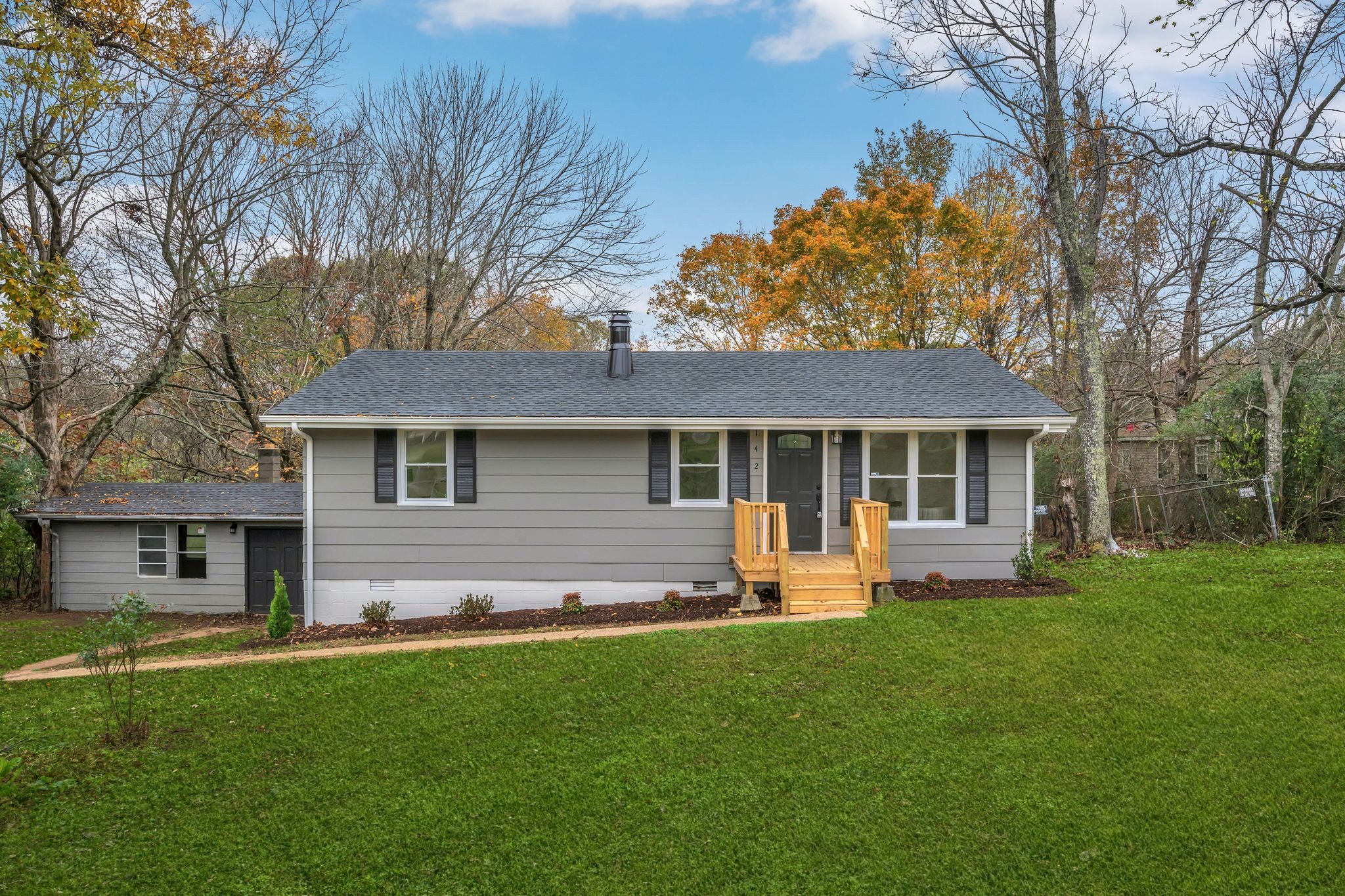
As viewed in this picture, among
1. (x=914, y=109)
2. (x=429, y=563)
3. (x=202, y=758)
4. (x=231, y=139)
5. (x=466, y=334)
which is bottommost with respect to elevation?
(x=202, y=758)

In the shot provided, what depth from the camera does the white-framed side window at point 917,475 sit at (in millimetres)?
10148

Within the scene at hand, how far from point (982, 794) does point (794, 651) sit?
256 cm

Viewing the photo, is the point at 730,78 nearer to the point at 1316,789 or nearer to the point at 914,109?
the point at 914,109

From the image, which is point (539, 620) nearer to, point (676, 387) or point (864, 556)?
point (676, 387)

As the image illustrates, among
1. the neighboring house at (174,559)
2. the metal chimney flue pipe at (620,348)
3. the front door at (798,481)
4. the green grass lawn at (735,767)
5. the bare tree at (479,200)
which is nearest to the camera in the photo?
the green grass lawn at (735,767)

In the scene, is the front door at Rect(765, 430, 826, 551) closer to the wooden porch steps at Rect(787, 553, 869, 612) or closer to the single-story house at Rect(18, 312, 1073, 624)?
the single-story house at Rect(18, 312, 1073, 624)

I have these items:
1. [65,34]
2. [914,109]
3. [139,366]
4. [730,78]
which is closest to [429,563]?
[65,34]

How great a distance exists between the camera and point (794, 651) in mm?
7000

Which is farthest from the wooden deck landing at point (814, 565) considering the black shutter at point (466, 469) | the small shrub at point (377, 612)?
the small shrub at point (377, 612)

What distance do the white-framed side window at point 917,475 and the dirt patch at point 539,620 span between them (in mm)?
2308

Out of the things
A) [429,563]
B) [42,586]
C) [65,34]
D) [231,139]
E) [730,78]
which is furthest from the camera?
[730,78]

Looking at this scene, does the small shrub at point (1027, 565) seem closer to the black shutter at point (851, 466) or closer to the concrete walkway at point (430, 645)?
the black shutter at point (851, 466)

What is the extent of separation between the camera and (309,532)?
32.9ft

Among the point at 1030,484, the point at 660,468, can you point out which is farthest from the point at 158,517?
the point at 1030,484
